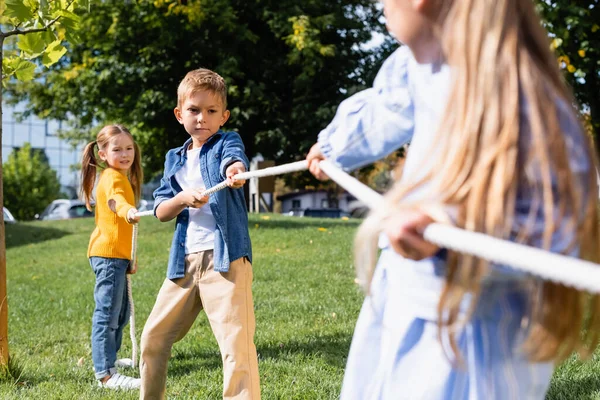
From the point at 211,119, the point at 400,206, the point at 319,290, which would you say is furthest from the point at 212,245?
the point at 319,290

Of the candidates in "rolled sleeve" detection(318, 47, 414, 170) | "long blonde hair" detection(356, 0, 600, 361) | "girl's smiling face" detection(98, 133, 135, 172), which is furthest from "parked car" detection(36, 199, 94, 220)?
"long blonde hair" detection(356, 0, 600, 361)

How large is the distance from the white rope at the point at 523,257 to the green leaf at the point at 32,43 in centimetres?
377

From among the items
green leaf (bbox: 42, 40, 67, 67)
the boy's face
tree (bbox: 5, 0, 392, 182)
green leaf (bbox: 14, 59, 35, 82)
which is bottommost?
the boy's face

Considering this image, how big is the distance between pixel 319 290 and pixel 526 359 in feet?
17.8

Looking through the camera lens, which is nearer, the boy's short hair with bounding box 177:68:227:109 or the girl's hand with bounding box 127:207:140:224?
the boy's short hair with bounding box 177:68:227:109

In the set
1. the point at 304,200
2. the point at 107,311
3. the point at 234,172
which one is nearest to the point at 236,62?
the point at 107,311

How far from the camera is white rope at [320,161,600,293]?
1214mm

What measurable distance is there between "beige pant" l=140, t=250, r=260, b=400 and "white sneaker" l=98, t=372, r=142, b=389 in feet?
2.82

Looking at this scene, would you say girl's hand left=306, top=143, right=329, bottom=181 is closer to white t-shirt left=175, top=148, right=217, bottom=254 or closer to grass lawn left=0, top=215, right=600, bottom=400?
white t-shirt left=175, top=148, right=217, bottom=254

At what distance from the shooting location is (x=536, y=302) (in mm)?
1674

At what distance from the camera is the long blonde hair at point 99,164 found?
4.71 metres

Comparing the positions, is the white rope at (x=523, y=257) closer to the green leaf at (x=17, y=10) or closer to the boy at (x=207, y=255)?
the boy at (x=207, y=255)

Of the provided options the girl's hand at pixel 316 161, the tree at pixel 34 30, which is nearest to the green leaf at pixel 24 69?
the tree at pixel 34 30

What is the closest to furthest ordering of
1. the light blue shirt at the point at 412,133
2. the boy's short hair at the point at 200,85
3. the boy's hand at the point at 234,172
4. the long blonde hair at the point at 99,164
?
1. the light blue shirt at the point at 412,133
2. the boy's hand at the point at 234,172
3. the boy's short hair at the point at 200,85
4. the long blonde hair at the point at 99,164
